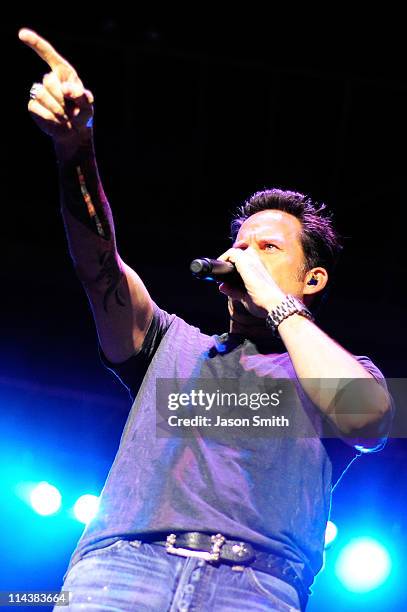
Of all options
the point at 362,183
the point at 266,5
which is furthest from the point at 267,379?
the point at 362,183

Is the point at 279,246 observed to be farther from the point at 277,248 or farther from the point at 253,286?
the point at 253,286

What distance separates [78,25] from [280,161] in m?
1.56

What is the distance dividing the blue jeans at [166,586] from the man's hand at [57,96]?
0.99m

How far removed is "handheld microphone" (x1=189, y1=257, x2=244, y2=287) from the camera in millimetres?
1748

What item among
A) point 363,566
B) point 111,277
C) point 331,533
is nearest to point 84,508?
point 331,533

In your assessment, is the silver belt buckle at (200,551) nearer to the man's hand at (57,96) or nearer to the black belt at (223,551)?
the black belt at (223,551)

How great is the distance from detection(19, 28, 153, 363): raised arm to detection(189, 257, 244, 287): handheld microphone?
0.70 ft

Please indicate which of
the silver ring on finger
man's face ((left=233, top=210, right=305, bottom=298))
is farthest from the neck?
the silver ring on finger

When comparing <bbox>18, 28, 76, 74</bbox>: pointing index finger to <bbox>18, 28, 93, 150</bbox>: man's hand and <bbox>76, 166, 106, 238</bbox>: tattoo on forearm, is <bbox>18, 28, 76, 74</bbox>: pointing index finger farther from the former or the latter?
<bbox>76, 166, 106, 238</bbox>: tattoo on forearm

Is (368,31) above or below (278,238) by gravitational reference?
above

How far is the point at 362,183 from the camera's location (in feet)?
15.0

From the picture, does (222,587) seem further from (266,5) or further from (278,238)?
(266,5)

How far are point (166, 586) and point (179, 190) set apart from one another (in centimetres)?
354

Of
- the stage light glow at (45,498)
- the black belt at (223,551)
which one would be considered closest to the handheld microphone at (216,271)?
the black belt at (223,551)
